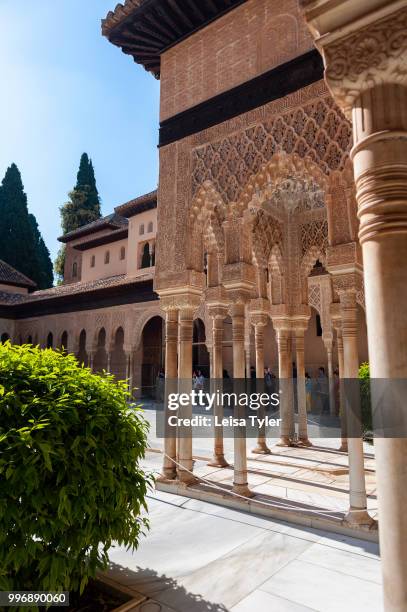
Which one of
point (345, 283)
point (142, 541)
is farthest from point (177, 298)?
point (142, 541)

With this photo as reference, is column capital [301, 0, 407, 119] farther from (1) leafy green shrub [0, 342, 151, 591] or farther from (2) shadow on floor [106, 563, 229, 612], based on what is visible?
(2) shadow on floor [106, 563, 229, 612]

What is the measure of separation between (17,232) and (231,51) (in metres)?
32.2

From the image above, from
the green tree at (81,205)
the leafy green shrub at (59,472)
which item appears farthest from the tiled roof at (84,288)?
the leafy green shrub at (59,472)

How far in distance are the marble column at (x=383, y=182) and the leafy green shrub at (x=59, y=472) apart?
141cm

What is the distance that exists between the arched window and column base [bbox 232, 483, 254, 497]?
50.7 feet

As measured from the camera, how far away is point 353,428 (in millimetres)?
3789

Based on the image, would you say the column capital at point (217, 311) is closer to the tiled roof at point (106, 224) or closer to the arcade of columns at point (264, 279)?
the arcade of columns at point (264, 279)

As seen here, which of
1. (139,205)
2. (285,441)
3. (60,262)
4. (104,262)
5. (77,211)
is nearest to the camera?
(285,441)

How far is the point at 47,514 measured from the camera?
2018 mm

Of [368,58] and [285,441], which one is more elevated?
[368,58]

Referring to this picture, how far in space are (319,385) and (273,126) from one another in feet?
34.9

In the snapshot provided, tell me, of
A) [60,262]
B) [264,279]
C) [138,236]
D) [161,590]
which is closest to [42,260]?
[60,262]

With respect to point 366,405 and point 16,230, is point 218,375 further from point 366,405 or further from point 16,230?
point 16,230

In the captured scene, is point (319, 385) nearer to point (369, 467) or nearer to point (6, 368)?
point (369, 467)
